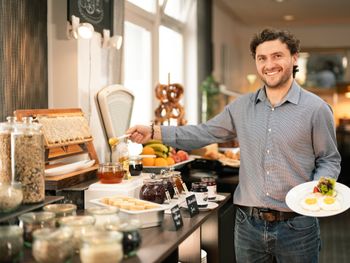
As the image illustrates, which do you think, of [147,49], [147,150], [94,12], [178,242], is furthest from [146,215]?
[147,49]

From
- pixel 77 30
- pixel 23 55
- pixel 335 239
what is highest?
pixel 77 30

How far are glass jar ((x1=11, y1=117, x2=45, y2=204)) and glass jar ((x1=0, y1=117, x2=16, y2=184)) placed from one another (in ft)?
0.19

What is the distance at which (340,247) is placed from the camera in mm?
5301

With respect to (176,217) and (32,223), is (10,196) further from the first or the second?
(176,217)

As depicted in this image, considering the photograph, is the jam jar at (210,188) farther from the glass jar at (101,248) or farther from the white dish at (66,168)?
the glass jar at (101,248)

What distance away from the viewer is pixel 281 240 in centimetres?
254

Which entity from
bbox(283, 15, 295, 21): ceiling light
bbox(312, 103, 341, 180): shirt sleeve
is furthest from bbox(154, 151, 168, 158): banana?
bbox(283, 15, 295, 21): ceiling light

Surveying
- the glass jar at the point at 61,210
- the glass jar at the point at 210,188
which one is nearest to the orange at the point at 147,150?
the glass jar at the point at 210,188

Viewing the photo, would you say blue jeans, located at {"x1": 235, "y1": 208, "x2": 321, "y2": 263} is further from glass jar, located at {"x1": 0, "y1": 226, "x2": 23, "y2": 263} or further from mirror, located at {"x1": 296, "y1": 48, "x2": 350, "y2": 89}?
mirror, located at {"x1": 296, "y1": 48, "x2": 350, "y2": 89}

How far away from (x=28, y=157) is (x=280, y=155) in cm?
113

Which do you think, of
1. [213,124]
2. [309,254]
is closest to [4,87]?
[213,124]

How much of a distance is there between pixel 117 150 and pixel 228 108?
76cm

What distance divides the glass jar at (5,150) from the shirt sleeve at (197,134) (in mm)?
955

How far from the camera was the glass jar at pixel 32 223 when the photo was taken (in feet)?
6.10
